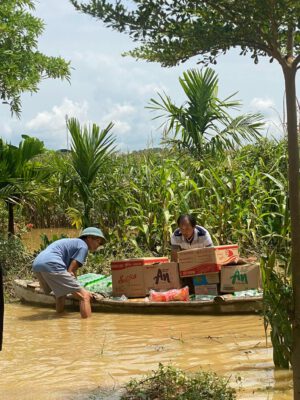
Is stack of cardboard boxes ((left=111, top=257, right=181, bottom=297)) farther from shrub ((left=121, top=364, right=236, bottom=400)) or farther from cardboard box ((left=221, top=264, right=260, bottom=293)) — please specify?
shrub ((left=121, top=364, right=236, bottom=400))

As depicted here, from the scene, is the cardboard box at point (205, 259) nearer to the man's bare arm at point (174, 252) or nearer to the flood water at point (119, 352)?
the man's bare arm at point (174, 252)

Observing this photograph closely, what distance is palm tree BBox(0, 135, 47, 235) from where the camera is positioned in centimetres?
1138

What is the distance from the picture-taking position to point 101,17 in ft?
13.2

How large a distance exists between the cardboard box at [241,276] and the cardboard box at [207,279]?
96 mm

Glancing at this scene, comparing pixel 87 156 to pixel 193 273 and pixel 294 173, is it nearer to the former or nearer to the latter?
pixel 193 273

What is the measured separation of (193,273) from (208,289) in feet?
0.93

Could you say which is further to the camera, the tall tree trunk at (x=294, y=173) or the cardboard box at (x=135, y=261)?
the cardboard box at (x=135, y=261)

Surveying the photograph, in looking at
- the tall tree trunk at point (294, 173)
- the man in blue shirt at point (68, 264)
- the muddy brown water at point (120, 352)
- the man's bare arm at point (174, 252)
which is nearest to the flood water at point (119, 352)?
the muddy brown water at point (120, 352)

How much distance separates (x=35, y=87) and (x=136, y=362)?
5.61 meters

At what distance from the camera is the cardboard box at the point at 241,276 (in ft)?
27.9

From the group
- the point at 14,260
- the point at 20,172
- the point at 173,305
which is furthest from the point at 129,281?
the point at 20,172

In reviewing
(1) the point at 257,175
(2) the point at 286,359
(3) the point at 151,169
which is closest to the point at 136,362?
(2) the point at 286,359

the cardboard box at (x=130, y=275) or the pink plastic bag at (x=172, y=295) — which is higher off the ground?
the cardboard box at (x=130, y=275)

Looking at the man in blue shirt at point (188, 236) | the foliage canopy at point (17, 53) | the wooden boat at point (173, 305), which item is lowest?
the wooden boat at point (173, 305)
